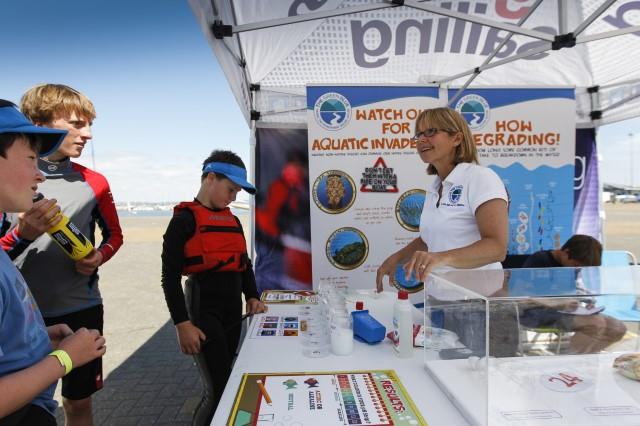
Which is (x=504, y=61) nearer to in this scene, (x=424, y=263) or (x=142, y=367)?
(x=424, y=263)

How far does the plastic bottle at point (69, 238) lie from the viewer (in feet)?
4.94

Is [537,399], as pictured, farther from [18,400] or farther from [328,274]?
[328,274]

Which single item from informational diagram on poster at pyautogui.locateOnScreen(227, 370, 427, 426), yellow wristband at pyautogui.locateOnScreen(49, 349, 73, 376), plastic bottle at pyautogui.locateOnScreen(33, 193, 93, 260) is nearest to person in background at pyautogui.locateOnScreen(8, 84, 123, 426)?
plastic bottle at pyautogui.locateOnScreen(33, 193, 93, 260)

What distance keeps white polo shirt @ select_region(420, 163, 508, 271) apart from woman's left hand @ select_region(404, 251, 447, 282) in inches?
12.8

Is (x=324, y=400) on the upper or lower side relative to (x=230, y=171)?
lower

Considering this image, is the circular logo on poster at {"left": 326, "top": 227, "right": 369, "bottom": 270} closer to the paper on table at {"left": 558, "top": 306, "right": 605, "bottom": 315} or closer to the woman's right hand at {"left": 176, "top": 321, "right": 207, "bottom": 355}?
the woman's right hand at {"left": 176, "top": 321, "right": 207, "bottom": 355}

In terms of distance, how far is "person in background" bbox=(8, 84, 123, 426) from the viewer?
1.70 metres

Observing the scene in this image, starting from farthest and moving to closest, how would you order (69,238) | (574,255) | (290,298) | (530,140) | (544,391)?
(530,140), (574,255), (290,298), (69,238), (544,391)

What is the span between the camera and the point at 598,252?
10.1ft

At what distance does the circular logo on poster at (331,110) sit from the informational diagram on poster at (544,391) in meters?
2.78

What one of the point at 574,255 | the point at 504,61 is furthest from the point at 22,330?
the point at 504,61

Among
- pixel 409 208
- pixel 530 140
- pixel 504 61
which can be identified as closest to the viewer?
pixel 504 61

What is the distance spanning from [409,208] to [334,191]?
76cm

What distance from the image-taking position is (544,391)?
1.08 meters
